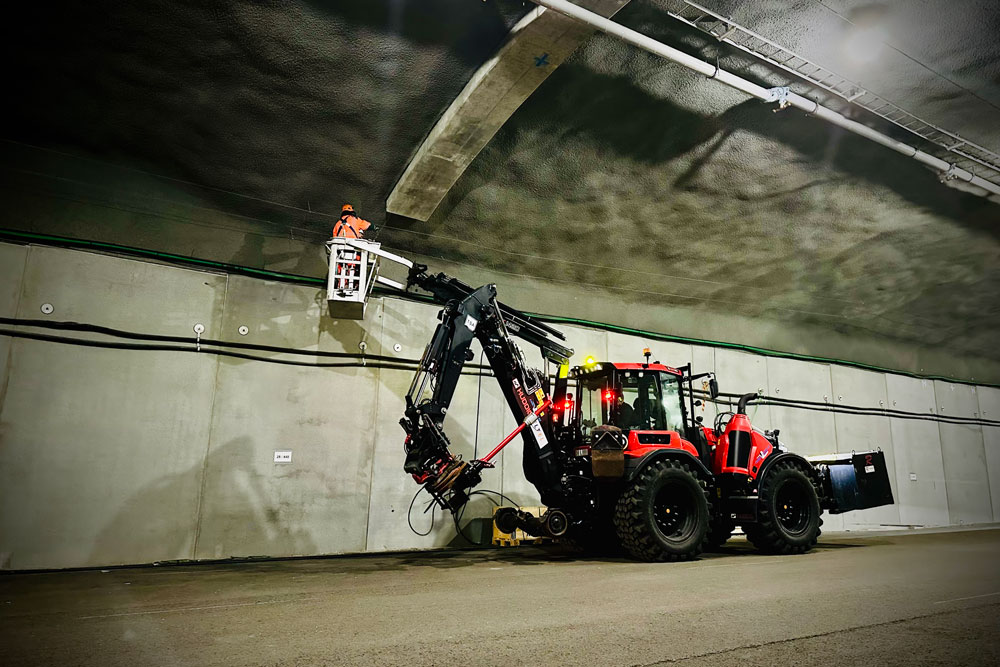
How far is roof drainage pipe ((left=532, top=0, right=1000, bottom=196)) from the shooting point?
17.3ft

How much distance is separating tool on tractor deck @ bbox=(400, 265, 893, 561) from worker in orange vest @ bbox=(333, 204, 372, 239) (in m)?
0.94

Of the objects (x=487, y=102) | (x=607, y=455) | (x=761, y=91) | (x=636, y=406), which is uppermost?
(x=761, y=91)

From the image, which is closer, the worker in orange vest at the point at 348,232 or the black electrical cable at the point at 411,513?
the worker in orange vest at the point at 348,232

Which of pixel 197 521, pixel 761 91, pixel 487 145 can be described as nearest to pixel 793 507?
pixel 761 91

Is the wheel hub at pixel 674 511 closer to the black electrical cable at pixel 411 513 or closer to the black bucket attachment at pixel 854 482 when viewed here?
the black bucket attachment at pixel 854 482

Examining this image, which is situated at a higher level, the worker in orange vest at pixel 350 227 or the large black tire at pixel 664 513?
the worker in orange vest at pixel 350 227

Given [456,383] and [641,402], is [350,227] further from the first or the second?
[641,402]

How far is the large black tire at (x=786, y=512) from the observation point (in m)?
6.77

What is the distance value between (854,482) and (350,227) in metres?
7.22

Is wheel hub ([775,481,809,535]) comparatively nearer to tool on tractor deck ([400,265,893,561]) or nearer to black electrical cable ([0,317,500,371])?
tool on tractor deck ([400,265,893,561])

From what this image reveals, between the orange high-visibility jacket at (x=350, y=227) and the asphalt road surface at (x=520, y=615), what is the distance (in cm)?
355

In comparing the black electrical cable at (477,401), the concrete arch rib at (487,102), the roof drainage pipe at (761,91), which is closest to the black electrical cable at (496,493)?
the black electrical cable at (477,401)

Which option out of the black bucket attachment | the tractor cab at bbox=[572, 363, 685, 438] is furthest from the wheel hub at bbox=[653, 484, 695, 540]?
the black bucket attachment

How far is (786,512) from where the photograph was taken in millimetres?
7301
